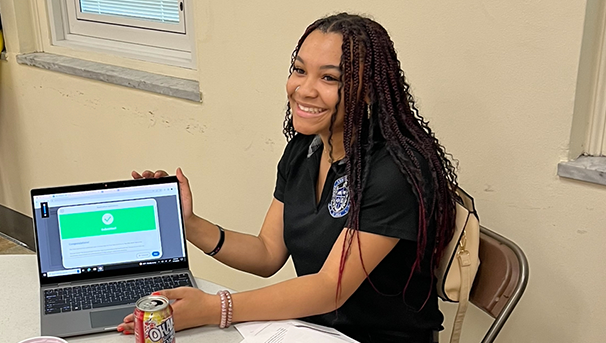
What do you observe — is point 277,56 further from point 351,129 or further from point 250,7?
point 351,129

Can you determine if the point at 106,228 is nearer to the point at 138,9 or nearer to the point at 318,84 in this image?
the point at 318,84

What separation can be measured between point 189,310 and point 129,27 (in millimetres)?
1913

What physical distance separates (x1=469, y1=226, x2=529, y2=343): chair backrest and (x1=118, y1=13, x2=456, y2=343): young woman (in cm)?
12

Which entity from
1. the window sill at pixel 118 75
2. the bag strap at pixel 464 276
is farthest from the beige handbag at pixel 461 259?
the window sill at pixel 118 75

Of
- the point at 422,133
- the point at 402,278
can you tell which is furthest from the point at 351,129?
the point at 402,278

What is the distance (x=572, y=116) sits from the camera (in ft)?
5.23

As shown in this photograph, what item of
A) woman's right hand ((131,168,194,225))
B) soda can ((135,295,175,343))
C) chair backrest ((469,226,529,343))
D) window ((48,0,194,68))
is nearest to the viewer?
soda can ((135,295,175,343))

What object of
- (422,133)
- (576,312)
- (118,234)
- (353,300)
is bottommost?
(576,312)

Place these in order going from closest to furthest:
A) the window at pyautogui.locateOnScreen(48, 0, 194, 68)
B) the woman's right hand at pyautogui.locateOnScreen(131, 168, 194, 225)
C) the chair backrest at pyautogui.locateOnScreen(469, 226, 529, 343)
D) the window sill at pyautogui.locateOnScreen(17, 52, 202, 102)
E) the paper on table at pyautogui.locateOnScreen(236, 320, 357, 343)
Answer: the paper on table at pyautogui.locateOnScreen(236, 320, 357, 343), the chair backrest at pyautogui.locateOnScreen(469, 226, 529, 343), the woman's right hand at pyautogui.locateOnScreen(131, 168, 194, 225), the window sill at pyautogui.locateOnScreen(17, 52, 202, 102), the window at pyautogui.locateOnScreen(48, 0, 194, 68)

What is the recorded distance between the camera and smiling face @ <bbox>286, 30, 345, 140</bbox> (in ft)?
4.66

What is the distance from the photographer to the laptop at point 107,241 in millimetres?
1429

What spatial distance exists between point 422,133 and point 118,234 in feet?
2.26

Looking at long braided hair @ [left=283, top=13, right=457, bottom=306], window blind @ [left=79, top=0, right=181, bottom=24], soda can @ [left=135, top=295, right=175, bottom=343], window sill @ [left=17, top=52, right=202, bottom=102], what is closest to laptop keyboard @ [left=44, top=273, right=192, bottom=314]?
soda can @ [left=135, top=295, right=175, bottom=343]

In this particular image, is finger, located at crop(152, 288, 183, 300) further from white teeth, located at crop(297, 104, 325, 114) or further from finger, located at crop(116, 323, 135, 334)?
white teeth, located at crop(297, 104, 325, 114)
